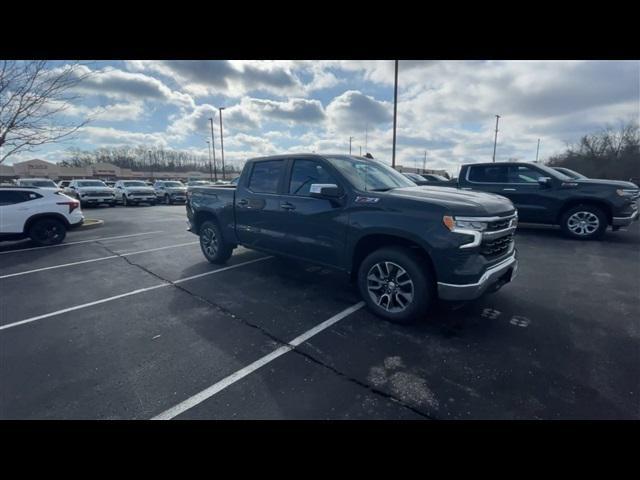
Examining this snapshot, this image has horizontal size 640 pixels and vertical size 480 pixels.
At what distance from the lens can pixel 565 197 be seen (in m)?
7.46

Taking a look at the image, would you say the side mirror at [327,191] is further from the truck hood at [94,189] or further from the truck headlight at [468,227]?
the truck hood at [94,189]

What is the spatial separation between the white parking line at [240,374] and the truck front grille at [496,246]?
1755mm

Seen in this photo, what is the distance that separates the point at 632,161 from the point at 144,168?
343 ft

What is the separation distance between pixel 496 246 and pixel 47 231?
10.6 metres

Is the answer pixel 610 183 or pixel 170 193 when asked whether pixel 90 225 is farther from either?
pixel 610 183

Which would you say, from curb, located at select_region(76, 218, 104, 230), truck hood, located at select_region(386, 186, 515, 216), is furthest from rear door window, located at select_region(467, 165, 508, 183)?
curb, located at select_region(76, 218, 104, 230)

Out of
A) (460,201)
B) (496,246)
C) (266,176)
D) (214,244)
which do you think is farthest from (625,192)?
(214,244)

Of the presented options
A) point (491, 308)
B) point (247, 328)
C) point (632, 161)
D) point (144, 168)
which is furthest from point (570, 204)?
point (144, 168)

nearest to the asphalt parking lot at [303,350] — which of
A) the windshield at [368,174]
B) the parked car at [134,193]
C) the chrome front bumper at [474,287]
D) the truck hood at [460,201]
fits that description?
the chrome front bumper at [474,287]
